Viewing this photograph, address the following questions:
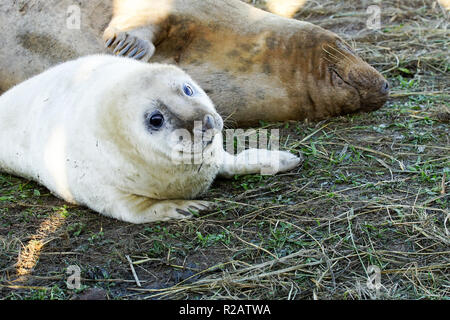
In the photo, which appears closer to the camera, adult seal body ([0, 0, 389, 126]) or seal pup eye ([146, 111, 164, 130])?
seal pup eye ([146, 111, 164, 130])

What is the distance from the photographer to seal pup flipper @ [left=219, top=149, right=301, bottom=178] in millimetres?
4301

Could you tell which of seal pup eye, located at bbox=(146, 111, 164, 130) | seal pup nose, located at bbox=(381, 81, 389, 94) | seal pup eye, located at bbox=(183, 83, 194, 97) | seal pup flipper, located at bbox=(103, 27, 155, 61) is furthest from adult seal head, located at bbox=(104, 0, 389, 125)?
seal pup eye, located at bbox=(146, 111, 164, 130)

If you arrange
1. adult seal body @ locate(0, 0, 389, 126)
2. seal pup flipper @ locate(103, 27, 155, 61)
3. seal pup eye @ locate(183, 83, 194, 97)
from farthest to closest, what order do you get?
1. adult seal body @ locate(0, 0, 389, 126)
2. seal pup flipper @ locate(103, 27, 155, 61)
3. seal pup eye @ locate(183, 83, 194, 97)

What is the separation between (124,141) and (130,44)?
4.20ft

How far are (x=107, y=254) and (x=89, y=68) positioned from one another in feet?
4.35

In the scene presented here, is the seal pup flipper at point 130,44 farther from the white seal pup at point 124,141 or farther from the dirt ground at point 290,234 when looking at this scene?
the dirt ground at point 290,234

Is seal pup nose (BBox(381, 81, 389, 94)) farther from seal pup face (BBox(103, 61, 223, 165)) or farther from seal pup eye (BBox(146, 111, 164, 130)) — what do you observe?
seal pup eye (BBox(146, 111, 164, 130))

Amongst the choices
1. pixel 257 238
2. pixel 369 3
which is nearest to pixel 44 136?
pixel 257 238

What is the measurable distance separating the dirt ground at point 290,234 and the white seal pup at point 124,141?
12 cm

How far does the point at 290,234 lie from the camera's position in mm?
3555

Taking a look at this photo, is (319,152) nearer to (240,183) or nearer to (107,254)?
(240,183)

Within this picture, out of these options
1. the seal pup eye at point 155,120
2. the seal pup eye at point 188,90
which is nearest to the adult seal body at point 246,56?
the seal pup eye at point 188,90

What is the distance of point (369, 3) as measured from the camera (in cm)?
766

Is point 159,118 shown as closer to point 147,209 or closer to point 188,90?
point 188,90
